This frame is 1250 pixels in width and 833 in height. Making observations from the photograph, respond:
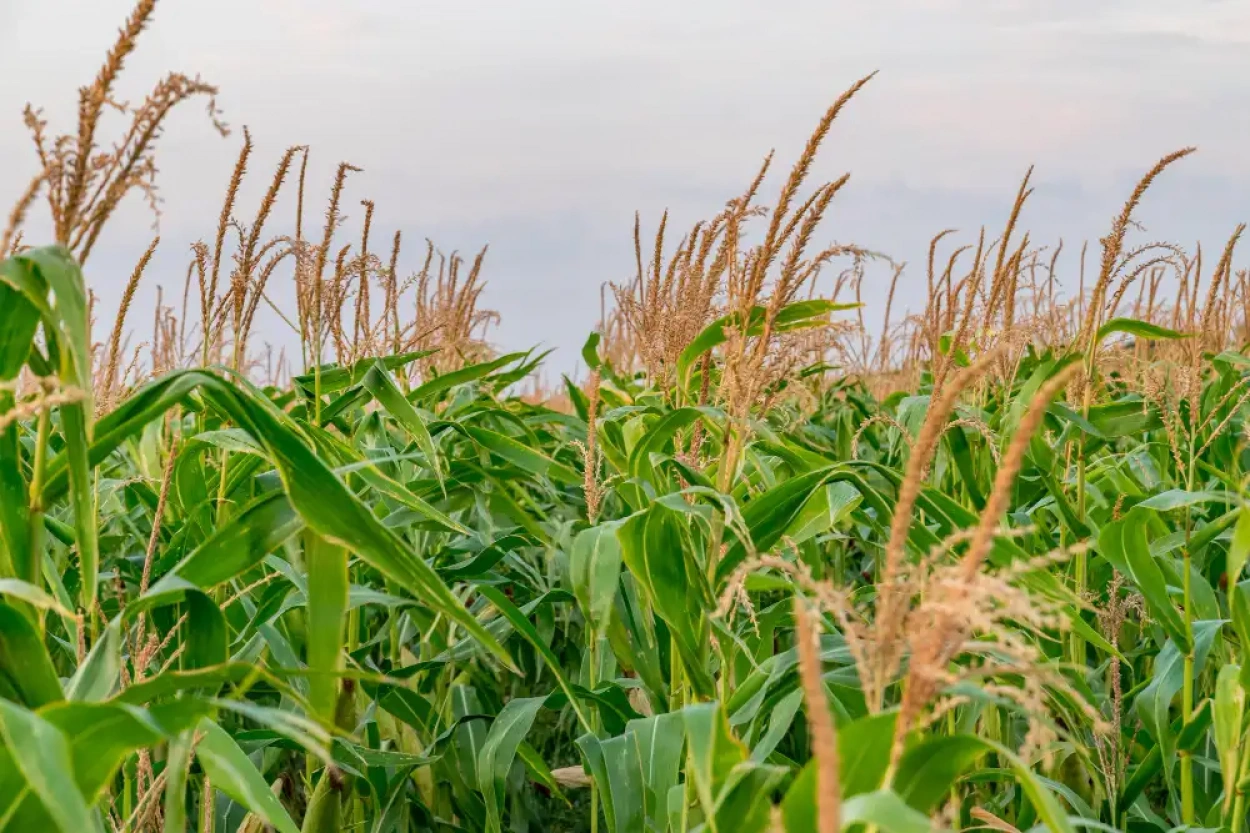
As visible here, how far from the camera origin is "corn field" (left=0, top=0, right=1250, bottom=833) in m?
0.95

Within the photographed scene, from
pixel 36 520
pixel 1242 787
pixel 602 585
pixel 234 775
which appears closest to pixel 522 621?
pixel 602 585

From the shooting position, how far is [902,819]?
30.0 inches

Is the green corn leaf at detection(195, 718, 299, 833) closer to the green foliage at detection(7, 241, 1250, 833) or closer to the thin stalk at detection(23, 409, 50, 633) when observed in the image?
the green foliage at detection(7, 241, 1250, 833)

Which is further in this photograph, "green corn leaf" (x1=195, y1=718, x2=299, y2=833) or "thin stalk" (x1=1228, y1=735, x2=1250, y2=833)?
"thin stalk" (x1=1228, y1=735, x2=1250, y2=833)

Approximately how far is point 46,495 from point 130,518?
61.1 inches

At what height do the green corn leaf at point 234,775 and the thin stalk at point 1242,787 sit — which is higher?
the green corn leaf at point 234,775

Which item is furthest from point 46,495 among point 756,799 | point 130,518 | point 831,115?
point 130,518

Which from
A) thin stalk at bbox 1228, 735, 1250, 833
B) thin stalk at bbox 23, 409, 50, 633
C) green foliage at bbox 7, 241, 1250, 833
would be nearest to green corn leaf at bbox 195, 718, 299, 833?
green foliage at bbox 7, 241, 1250, 833

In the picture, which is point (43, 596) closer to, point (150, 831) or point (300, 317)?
point (150, 831)

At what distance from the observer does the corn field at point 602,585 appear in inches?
37.3

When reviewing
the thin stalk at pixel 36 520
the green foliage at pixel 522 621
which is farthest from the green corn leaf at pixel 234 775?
the thin stalk at pixel 36 520

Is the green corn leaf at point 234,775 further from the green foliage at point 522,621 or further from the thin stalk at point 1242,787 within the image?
the thin stalk at point 1242,787

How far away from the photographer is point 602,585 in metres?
1.64

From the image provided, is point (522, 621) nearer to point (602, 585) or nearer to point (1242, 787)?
point (602, 585)
